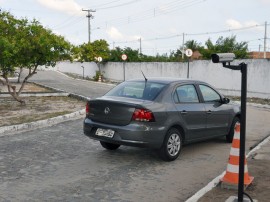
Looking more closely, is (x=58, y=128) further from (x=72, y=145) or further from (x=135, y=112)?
(x=135, y=112)

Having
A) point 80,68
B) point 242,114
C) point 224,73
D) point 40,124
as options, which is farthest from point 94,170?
point 80,68

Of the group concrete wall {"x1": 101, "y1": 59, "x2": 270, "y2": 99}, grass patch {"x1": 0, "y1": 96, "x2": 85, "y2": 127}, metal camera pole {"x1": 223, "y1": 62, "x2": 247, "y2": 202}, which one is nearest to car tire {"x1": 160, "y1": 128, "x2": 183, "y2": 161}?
metal camera pole {"x1": 223, "y1": 62, "x2": 247, "y2": 202}

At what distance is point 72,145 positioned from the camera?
810cm

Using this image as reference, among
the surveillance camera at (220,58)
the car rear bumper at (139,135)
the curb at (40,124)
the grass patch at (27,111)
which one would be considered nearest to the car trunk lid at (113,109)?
the car rear bumper at (139,135)

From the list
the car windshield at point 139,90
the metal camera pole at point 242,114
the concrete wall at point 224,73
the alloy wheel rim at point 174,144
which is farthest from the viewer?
the concrete wall at point 224,73

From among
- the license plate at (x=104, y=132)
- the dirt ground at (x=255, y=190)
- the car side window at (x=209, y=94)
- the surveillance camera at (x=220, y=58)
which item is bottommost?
the dirt ground at (x=255, y=190)

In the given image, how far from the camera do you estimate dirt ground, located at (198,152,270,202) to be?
192 inches

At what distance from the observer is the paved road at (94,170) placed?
5.06m

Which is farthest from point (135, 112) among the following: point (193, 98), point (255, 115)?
point (255, 115)

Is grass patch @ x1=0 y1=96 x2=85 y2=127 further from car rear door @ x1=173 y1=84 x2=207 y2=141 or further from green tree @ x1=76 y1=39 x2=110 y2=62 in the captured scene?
green tree @ x1=76 y1=39 x2=110 y2=62

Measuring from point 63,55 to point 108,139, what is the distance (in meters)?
9.51

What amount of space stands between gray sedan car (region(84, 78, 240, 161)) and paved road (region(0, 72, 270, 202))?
38 centimetres

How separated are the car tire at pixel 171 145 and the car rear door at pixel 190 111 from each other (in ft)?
0.92

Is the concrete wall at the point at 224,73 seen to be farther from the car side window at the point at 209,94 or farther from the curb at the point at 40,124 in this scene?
the car side window at the point at 209,94
